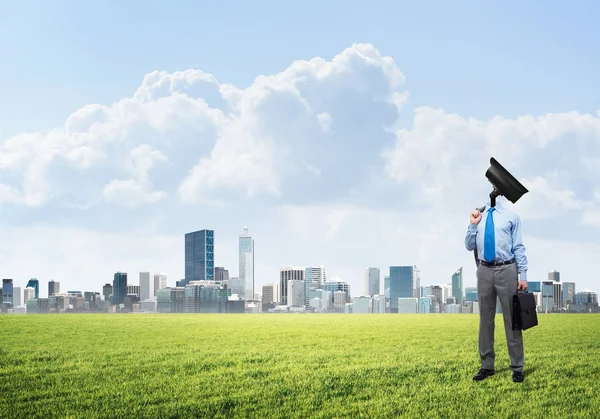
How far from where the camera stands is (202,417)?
8.16 m

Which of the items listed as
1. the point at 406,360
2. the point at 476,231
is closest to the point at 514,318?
the point at 476,231

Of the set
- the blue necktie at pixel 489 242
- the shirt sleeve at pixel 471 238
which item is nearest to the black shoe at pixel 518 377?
the blue necktie at pixel 489 242

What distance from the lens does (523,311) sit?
963 centimetres

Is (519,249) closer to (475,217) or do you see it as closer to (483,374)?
(475,217)

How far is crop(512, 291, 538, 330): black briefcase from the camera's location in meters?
9.62

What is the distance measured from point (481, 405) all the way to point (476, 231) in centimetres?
Result: 281

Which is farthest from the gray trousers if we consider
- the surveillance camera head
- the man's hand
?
the surveillance camera head

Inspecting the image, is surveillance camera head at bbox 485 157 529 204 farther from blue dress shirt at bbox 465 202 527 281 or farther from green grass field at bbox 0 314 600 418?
green grass field at bbox 0 314 600 418

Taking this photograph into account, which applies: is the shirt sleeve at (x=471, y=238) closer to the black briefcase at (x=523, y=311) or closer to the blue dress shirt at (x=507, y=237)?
the blue dress shirt at (x=507, y=237)

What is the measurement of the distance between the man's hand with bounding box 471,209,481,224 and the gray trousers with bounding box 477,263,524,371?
30.7 inches

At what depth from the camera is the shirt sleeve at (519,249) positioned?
380 inches

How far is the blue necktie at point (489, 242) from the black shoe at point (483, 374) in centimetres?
205

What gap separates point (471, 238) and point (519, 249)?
769 mm

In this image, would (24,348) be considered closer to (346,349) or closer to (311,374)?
(346,349)
